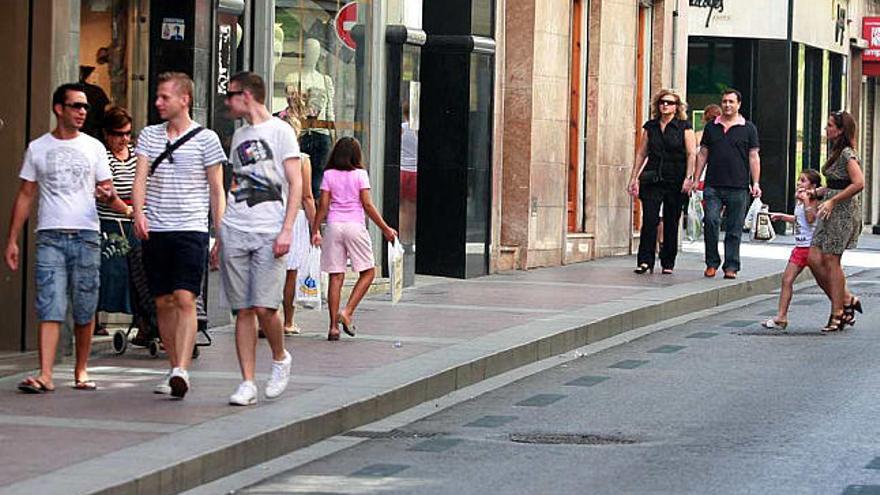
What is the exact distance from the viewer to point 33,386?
38.0ft

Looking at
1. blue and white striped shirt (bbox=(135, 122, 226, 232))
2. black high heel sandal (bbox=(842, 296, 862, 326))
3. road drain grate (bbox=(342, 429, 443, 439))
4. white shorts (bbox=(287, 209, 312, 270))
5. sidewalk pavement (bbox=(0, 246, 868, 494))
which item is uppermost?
blue and white striped shirt (bbox=(135, 122, 226, 232))

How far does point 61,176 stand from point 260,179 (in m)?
1.20

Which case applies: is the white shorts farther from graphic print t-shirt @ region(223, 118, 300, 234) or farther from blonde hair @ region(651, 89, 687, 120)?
blonde hair @ region(651, 89, 687, 120)

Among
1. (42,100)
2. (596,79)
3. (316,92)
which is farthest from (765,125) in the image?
(42,100)

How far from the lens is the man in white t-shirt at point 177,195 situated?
37.5 ft

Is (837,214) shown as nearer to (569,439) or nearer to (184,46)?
(184,46)

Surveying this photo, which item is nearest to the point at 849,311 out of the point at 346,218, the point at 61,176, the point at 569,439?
the point at 346,218

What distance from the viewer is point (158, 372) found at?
12.8m

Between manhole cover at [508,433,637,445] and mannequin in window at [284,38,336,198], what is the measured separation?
7.46 meters

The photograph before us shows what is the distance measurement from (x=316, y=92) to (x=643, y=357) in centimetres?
472

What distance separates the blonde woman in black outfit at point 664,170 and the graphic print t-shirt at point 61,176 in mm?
11135

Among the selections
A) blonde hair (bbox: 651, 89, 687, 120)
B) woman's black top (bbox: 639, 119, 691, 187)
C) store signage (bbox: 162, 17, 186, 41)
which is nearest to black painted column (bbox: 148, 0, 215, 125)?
store signage (bbox: 162, 17, 186, 41)

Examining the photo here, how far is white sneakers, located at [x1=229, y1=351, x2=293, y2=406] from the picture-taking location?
11117 mm

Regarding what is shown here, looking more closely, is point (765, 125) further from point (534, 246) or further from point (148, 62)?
point (148, 62)
